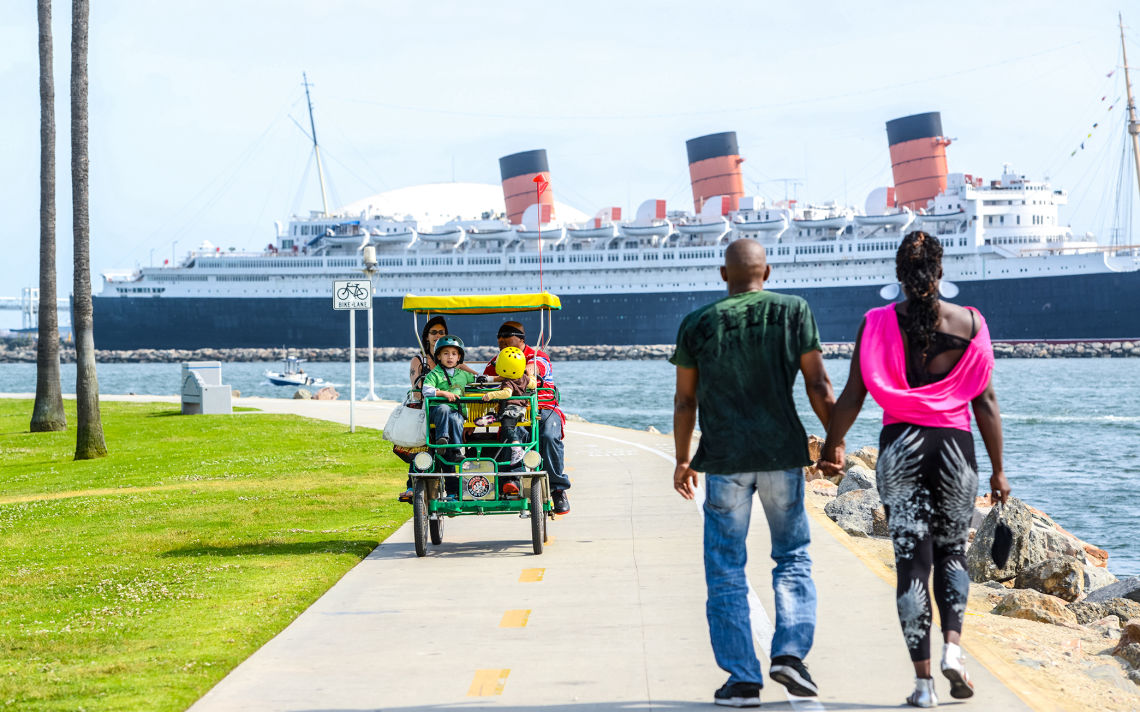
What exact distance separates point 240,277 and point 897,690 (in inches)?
4039

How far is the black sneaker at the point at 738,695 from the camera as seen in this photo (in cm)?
Answer: 459

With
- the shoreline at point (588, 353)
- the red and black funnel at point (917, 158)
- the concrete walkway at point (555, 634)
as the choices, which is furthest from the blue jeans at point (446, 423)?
the red and black funnel at point (917, 158)

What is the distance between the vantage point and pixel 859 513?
1297 centimetres

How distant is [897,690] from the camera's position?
15.6 feet

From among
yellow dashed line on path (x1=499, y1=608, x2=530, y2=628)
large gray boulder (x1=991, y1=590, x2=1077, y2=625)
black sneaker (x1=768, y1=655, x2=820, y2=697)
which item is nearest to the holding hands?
black sneaker (x1=768, y1=655, x2=820, y2=697)

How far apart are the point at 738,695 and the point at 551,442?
4.22m

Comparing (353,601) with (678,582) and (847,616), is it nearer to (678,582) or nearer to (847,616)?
(678,582)

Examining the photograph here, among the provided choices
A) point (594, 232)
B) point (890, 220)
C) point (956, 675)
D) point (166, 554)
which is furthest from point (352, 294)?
point (594, 232)

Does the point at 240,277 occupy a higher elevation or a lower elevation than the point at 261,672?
higher

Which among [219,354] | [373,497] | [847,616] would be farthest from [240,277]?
[847,616]

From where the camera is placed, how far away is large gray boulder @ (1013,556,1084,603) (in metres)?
10.0

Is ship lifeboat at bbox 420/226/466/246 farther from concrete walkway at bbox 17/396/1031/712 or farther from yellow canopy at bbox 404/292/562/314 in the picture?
concrete walkway at bbox 17/396/1031/712

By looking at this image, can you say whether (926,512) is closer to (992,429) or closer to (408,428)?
(992,429)

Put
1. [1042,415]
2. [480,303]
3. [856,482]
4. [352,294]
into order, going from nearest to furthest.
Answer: [480,303], [856,482], [352,294], [1042,415]
